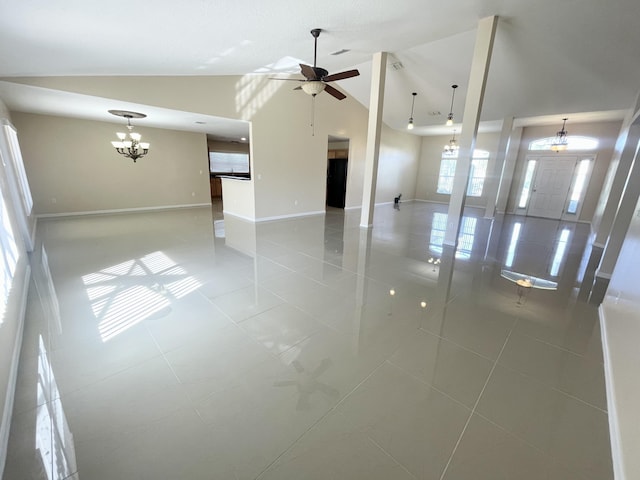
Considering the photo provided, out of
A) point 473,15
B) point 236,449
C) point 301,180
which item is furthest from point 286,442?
point 301,180

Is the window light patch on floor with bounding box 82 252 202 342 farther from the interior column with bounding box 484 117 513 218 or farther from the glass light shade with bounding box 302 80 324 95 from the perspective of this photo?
→ the interior column with bounding box 484 117 513 218

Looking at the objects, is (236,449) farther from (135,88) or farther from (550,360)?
(135,88)

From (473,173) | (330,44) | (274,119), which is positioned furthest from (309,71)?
(473,173)

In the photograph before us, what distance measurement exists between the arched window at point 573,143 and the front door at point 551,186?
14.3 inches

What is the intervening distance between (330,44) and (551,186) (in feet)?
30.1

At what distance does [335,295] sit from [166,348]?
64.4 inches

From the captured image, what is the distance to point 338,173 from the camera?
9.23 m

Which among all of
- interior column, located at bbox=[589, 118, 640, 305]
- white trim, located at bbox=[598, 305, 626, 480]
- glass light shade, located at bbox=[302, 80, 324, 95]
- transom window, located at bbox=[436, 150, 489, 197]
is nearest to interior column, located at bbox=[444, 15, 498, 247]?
interior column, located at bbox=[589, 118, 640, 305]

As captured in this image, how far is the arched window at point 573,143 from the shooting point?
26.5ft

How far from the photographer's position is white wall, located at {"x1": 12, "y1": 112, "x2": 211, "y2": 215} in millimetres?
6113

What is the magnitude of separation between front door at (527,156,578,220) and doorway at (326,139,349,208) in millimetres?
6717

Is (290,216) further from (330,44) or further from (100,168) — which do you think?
(100,168)

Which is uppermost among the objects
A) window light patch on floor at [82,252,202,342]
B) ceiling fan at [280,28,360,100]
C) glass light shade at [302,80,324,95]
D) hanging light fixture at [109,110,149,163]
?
ceiling fan at [280,28,360,100]

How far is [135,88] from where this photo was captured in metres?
A: 4.47
